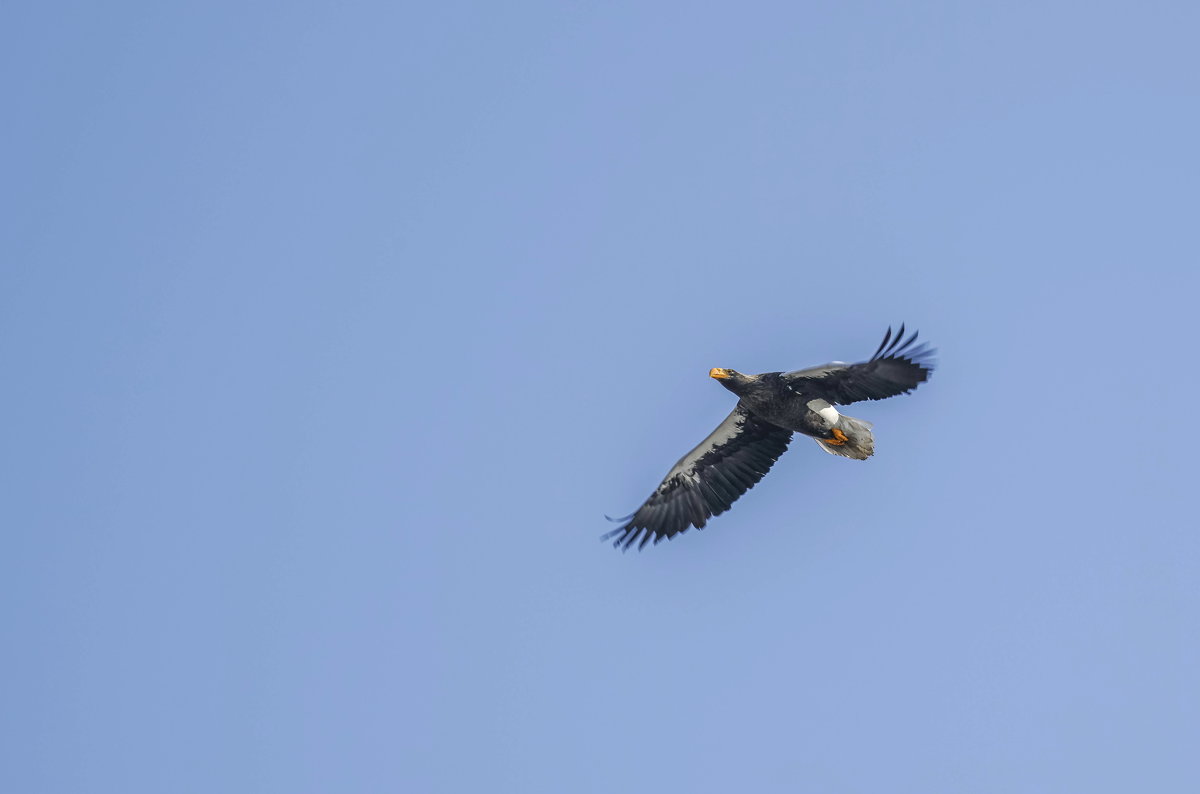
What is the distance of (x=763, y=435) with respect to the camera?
2334 centimetres

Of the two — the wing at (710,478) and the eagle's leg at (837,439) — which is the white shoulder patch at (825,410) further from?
the wing at (710,478)

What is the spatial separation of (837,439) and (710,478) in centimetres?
248

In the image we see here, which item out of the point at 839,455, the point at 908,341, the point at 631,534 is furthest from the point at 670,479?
the point at 908,341

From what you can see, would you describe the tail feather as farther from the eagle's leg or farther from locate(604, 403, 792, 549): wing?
locate(604, 403, 792, 549): wing

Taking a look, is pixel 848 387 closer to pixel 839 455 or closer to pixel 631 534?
pixel 839 455

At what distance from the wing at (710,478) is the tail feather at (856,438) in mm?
1489

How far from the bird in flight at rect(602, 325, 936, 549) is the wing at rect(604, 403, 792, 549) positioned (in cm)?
1

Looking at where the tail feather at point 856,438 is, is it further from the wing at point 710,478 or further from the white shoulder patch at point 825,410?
the wing at point 710,478

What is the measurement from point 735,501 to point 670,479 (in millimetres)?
1005

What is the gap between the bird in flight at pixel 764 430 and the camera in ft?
68.6

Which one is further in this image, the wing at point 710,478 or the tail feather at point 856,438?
the wing at point 710,478

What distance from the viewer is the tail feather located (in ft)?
71.4

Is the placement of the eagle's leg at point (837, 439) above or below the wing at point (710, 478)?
below

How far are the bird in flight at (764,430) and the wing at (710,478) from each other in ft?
0.05
